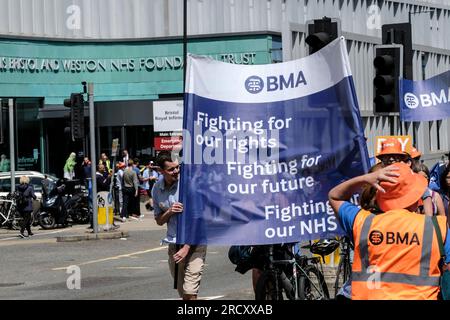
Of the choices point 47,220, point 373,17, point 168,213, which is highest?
point 373,17

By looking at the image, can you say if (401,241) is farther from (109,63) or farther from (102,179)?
(109,63)

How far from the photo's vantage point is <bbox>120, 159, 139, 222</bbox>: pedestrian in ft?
105

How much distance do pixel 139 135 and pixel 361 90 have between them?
73.9 ft

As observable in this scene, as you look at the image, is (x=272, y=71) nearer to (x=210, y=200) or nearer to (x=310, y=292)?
(x=210, y=200)

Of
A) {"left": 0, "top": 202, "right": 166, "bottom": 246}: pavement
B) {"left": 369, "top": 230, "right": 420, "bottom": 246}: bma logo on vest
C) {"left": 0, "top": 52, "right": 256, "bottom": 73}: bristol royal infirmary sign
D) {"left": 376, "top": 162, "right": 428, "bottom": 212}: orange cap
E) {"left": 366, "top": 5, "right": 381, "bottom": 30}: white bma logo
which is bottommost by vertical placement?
{"left": 0, "top": 202, "right": 166, "bottom": 246}: pavement

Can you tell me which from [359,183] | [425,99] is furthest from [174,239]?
[425,99]

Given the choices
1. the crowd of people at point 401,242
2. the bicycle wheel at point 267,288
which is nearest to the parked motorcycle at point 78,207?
the bicycle wheel at point 267,288

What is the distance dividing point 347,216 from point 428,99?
490 inches

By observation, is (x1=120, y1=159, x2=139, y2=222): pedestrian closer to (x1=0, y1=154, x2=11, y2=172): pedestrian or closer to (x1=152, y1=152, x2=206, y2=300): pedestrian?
(x1=0, y1=154, x2=11, y2=172): pedestrian

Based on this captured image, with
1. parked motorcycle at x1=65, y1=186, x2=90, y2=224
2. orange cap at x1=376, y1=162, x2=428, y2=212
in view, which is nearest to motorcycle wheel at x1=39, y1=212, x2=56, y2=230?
parked motorcycle at x1=65, y1=186, x2=90, y2=224

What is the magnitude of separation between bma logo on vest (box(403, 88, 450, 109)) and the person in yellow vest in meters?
12.4

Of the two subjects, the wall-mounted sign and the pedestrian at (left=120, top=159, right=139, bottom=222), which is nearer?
the pedestrian at (left=120, top=159, right=139, bottom=222)

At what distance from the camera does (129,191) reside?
31859 millimetres

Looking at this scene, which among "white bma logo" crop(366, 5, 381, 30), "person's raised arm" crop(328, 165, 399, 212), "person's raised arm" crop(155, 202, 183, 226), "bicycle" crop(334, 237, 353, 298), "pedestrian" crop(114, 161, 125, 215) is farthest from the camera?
"white bma logo" crop(366, 5, 381, 30)
